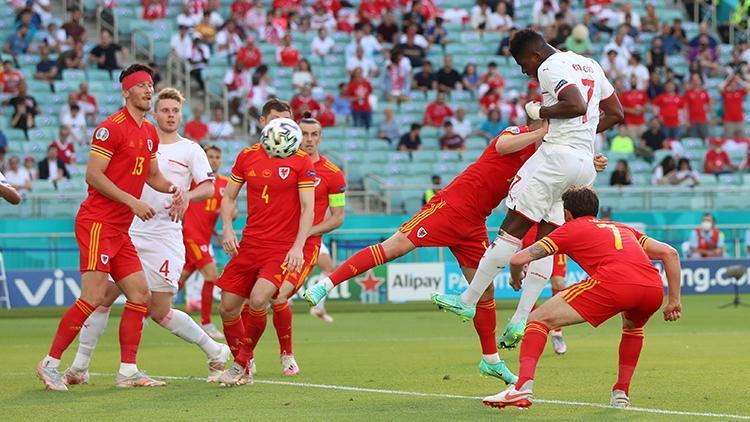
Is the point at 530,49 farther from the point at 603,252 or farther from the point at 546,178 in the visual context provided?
the point at 603,252

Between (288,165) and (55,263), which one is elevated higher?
(288,165)

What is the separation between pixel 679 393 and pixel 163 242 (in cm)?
463

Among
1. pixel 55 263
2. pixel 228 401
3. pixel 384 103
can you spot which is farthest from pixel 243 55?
pixel 228 401

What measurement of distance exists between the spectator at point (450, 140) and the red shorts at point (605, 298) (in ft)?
67.3

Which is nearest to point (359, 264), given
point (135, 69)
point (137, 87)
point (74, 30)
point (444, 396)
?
point (444, 396)

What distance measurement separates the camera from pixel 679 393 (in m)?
10.2

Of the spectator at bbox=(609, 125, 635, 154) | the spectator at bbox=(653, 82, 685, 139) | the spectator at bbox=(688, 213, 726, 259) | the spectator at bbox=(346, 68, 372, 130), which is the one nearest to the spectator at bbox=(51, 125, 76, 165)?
the spectator at bbox=(346, 68, 372, 130)

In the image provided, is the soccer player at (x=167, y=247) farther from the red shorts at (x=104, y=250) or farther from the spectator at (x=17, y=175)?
the spectator at (x=17, y=175)

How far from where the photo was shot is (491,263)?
34.8 ft

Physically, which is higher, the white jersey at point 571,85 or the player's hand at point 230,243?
the white jersey at point 571,85

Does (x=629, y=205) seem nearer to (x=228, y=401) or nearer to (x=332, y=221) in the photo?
(x=332, y=221)

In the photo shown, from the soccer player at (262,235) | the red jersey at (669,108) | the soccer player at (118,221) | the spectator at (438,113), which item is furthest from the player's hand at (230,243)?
the red jersey at (669,108)

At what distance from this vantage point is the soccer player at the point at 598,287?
895 cm

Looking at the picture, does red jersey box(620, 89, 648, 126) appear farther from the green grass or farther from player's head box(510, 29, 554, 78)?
player's head box(510, 29, 554, 78)
